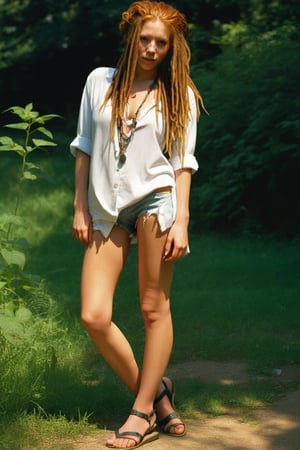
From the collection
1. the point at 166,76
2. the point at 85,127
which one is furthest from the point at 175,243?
the point at 166,76

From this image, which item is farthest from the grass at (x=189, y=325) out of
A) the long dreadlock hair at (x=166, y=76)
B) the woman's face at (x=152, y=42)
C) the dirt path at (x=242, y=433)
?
the woman's face at (x=152, y=42)

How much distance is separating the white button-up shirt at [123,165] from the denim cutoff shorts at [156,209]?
0.06 metres

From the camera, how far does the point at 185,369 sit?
7.07 m

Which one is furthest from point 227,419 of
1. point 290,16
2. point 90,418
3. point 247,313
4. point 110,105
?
point 290,16

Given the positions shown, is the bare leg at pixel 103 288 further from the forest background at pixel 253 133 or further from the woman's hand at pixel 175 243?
the forest background at pixel 253 133

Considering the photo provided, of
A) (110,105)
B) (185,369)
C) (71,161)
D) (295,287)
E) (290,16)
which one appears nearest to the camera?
(110,105)

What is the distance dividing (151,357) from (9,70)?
77.5 ft

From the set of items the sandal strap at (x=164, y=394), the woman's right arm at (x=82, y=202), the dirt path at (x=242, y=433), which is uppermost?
the woman's right arm at (x=82, y=202)

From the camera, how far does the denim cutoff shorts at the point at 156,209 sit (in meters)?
5.19

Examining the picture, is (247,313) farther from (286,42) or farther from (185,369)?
(286,42)

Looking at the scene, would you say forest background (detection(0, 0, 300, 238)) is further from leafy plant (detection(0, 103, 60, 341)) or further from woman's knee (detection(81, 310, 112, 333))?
woman's knee (detection(81, 310, 112, 333))

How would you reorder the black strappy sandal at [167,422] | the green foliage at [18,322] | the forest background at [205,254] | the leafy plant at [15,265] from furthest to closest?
the forest background at [205,254] → the leafy plant at [15,265] → the green foliage at [18,322] → the black strappy sandal at [167,422]

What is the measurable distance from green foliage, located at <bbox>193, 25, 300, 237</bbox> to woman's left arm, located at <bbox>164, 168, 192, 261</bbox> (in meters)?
6.65

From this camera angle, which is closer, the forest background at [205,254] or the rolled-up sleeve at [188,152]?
the rolled-up sleeve at [188,152]
